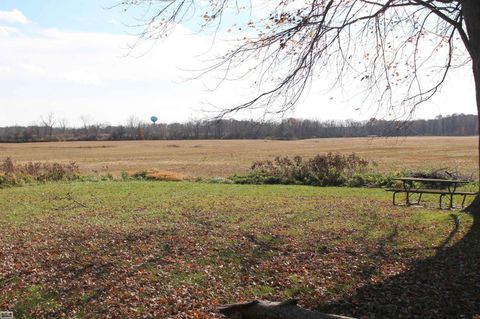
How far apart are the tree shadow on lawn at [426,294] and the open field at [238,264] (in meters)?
0.01

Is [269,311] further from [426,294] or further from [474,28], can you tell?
[474,28]

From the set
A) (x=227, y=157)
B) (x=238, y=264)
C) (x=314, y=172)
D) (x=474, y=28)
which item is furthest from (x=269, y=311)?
(x=227, y=157)

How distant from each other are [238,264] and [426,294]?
3040 millimetres

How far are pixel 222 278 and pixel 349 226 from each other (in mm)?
4589

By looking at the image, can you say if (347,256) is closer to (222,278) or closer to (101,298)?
(222,278)

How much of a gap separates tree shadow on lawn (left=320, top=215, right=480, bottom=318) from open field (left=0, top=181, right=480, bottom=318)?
14mm

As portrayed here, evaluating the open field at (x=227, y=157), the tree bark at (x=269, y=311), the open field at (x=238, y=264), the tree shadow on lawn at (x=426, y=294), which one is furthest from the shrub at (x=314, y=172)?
the tree bark at (x=269, y=311)

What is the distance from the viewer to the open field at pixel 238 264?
6.43 m

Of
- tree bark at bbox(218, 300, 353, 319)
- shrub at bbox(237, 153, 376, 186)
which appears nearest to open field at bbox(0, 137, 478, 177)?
shrub at bbox(237, 153, 376, 186)

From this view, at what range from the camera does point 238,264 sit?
7.98 meters

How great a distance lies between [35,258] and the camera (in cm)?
854

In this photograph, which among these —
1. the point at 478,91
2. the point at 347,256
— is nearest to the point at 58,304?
the point at 347,256

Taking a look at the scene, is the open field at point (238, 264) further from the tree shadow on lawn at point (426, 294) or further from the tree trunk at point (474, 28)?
the tree trunk at point (474, 28)

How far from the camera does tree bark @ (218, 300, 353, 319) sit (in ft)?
17.6
